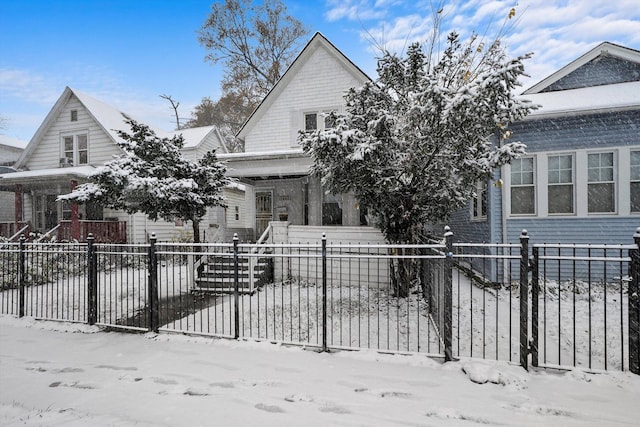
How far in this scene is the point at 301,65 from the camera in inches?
517

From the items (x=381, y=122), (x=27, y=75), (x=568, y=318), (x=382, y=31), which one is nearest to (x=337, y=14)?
(x=382, y=31)

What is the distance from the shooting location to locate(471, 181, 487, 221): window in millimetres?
9833

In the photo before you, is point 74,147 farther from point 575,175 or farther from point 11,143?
point 575,175

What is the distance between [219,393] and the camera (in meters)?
3.70

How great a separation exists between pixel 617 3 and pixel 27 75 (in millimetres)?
33538

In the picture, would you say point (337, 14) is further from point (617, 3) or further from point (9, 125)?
point (9, 125)

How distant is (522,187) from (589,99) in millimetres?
2832

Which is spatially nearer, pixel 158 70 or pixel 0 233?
pixel 0 233

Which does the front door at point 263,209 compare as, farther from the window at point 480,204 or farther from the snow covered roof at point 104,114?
the snow covered roof at point 104,114

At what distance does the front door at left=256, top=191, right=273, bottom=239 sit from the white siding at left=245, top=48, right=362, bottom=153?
6.09 feet

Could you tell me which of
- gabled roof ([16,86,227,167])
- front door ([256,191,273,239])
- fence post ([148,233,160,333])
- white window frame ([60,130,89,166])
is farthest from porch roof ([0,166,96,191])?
fence post ([148,233,160,333])

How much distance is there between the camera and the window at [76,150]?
53.5 feet

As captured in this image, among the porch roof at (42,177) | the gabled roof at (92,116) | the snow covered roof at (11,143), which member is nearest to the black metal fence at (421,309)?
the porch roof at (42,177)

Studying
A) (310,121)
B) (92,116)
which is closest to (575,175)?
(310,121)
